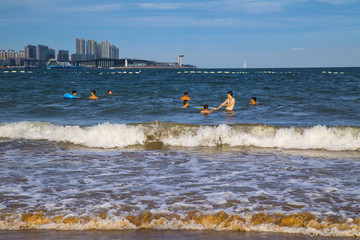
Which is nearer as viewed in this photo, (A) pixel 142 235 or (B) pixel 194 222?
(A) pixel 142 235

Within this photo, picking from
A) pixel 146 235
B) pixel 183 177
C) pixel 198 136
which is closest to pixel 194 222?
pixel 146 235

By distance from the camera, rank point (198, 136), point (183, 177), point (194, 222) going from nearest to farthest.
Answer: point (194, 222), point (183, 177), point (198, 136)

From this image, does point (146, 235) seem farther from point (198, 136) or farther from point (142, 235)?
point (198, 136)

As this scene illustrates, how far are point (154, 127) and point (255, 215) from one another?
26.9 ft

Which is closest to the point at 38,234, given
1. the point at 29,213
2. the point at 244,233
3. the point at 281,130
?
the point at 29,213

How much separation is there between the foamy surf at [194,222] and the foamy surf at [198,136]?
6.26 m

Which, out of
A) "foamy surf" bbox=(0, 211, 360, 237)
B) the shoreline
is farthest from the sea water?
the shoreline

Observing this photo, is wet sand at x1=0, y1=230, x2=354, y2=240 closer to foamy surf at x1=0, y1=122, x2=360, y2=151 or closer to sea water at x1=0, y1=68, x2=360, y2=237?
sea water at x1=0, y1=68, x2=360, y2=237

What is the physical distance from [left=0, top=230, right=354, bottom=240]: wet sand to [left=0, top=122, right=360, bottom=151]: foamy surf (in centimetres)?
669

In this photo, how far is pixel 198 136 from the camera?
1230 centimetres

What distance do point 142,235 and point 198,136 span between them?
25.2 feet

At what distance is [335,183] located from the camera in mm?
6922

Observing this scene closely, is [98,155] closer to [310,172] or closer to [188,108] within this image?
[310,172]

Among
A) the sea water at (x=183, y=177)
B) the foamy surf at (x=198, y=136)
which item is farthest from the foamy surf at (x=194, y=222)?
the foamy surf at (x=198, y=136)
